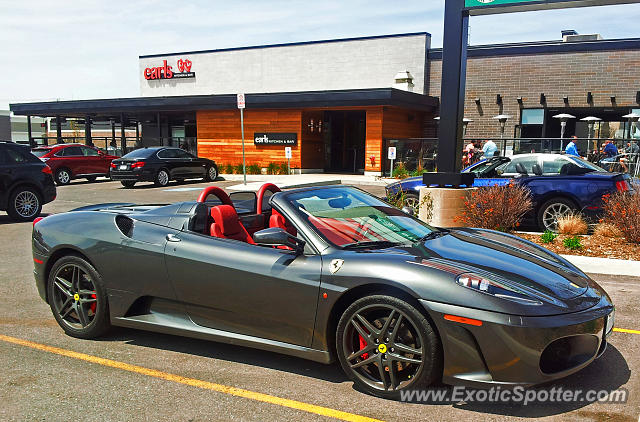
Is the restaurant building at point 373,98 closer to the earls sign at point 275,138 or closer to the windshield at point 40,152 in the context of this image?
the earls sign at point 275,138

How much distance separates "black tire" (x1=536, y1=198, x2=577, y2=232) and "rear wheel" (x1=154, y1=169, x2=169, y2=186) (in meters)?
14.9

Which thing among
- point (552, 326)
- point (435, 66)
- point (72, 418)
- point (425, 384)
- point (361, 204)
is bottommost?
point (72, 418)

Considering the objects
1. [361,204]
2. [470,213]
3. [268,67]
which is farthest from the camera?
[268,67]

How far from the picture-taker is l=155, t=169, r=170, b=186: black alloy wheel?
20.8m

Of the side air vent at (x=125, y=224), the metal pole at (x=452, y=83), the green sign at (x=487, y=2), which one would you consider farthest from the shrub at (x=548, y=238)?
the side air vent at (x=125, y=224)

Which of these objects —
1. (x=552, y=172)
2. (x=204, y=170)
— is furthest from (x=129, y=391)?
(x=204, y=170)

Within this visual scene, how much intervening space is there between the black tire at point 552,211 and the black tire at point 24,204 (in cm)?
1065

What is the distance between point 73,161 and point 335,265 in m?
21.3

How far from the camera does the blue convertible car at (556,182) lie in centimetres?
953

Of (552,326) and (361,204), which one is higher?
(361,204)

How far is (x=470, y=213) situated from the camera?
9.41 m

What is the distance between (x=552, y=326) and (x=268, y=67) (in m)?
30.3

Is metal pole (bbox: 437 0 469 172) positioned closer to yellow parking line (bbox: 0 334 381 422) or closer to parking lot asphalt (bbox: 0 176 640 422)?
parking lot asphalt (bbox: 0 176 640 422)

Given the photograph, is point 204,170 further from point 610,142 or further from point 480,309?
point 480,309
